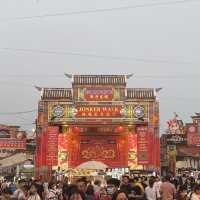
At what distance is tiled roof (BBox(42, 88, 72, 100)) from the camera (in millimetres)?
37562

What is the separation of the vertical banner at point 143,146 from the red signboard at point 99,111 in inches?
69.2

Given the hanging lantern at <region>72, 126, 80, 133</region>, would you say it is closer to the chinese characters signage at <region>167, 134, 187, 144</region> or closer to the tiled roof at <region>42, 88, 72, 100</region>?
the tiled roof at <region>42, 88, 72, 100</region>

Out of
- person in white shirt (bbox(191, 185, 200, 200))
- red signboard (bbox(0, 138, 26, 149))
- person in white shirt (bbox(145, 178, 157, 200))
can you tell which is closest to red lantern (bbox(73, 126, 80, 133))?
red signboard (bbox(0, 138, 26, 149))

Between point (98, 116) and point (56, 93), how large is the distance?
11.4ft

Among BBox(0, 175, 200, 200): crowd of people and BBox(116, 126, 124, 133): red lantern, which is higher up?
BBox(116, 126, 124, 133): red lantern

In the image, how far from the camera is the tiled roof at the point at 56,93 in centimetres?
Result: 3756

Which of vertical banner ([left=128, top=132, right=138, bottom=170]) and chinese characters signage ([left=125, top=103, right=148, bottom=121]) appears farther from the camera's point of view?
vertical banner ([left=128, top=132, right=138, bottom=170])

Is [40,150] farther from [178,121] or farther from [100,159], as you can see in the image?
[178,121]

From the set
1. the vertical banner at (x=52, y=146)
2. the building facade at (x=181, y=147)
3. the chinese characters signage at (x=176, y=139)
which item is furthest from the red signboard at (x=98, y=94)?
the chinese characters signage at (x=176, y=139)

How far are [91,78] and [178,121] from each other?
1585 cm

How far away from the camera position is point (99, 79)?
3769 cm

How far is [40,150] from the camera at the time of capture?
37.1 m

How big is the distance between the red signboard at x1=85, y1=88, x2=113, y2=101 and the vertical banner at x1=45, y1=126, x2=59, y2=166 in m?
3.00

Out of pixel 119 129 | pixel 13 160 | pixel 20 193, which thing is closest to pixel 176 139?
pixel 119 129
